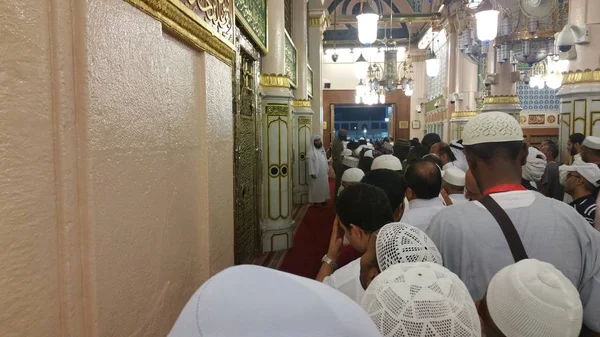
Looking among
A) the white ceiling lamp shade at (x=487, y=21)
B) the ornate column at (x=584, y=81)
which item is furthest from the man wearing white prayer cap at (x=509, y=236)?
the ornate column at (x=584, y=81)

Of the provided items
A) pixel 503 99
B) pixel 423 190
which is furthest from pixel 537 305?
pixel 503 99

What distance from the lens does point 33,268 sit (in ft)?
3.49

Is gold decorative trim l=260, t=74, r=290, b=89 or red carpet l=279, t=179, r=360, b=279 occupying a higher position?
gold decorative trim l=260, t=74, r=290, b=89

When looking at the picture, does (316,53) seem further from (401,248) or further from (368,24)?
(401,248)

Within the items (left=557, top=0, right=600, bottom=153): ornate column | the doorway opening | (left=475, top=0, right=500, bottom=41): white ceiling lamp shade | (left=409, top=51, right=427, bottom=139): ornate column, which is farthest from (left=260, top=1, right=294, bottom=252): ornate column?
the doorway opening

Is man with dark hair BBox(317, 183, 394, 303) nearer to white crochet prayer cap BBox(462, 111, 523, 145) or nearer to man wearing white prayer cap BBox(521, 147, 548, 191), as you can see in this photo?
white crochet prayer cap BBox(462, 111, 523, 145)

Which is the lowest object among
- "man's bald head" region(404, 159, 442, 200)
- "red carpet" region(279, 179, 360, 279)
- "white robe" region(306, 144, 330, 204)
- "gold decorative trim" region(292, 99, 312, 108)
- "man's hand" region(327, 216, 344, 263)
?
"red carpet" region(279, 179, 360, 279)

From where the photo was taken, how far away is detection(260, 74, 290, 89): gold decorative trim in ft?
17.0

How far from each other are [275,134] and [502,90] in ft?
19.4

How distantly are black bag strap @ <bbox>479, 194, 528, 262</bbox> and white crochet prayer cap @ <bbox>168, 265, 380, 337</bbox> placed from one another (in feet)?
3.16

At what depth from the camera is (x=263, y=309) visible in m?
0.56

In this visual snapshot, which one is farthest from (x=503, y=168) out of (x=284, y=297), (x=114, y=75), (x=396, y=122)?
(x=396, y=122)

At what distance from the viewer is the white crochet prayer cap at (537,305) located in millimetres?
916

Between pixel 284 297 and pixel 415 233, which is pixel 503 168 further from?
pixel 284 297
